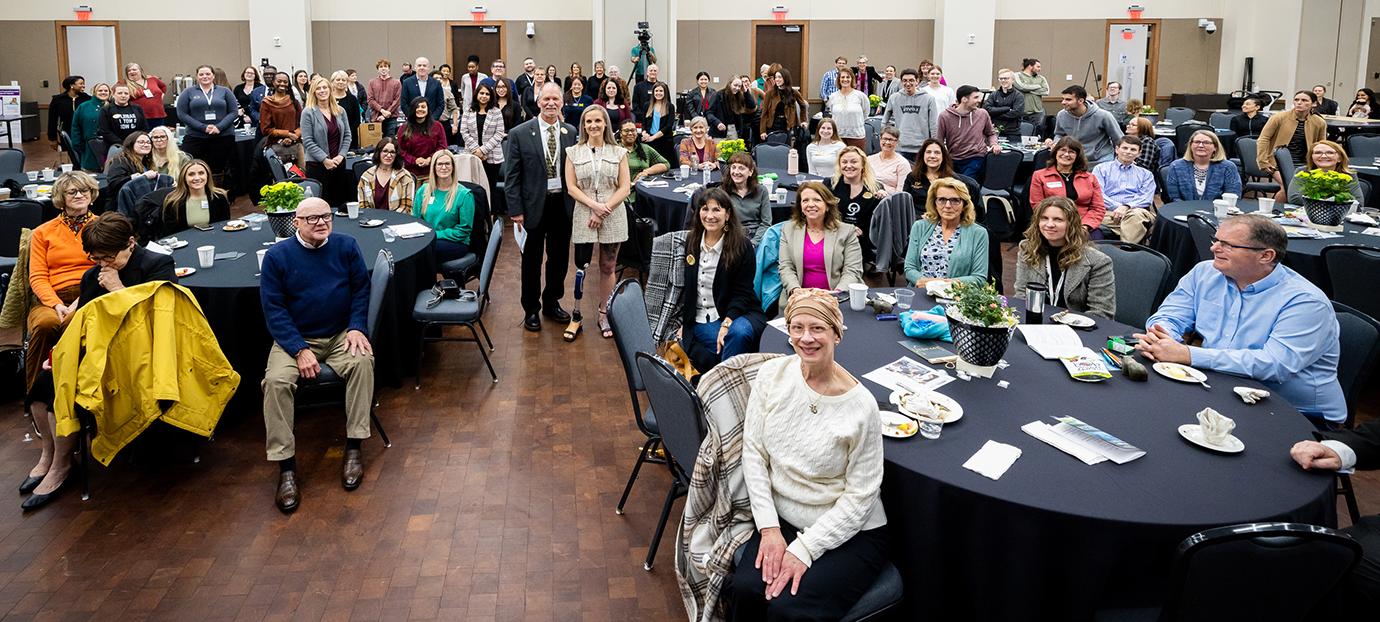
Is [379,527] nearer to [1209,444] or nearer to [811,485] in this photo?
[811,485]

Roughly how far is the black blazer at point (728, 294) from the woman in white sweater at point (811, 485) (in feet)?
6.40

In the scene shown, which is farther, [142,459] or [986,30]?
[986,30]

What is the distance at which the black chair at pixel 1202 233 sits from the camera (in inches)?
226

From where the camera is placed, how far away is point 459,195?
261 inches

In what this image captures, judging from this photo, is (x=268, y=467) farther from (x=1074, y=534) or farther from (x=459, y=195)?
(x=1074, y=534)

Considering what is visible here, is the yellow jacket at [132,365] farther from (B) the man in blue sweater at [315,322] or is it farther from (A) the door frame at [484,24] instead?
(A) the door frame at [484,24]

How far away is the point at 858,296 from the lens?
13.8 feet

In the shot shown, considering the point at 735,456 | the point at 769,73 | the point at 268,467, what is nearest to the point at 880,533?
the point at 735,456

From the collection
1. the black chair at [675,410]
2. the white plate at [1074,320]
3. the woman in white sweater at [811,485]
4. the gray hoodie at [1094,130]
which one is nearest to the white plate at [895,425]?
the woman in white sweater at [811,485]

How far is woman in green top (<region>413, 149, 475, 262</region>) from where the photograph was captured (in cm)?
660

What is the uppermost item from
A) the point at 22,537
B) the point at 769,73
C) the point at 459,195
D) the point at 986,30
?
the point at 986,30

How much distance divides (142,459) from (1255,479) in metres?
4.47

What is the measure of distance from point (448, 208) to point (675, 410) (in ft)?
12.9

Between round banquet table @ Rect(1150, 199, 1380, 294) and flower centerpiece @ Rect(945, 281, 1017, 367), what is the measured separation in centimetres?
286
